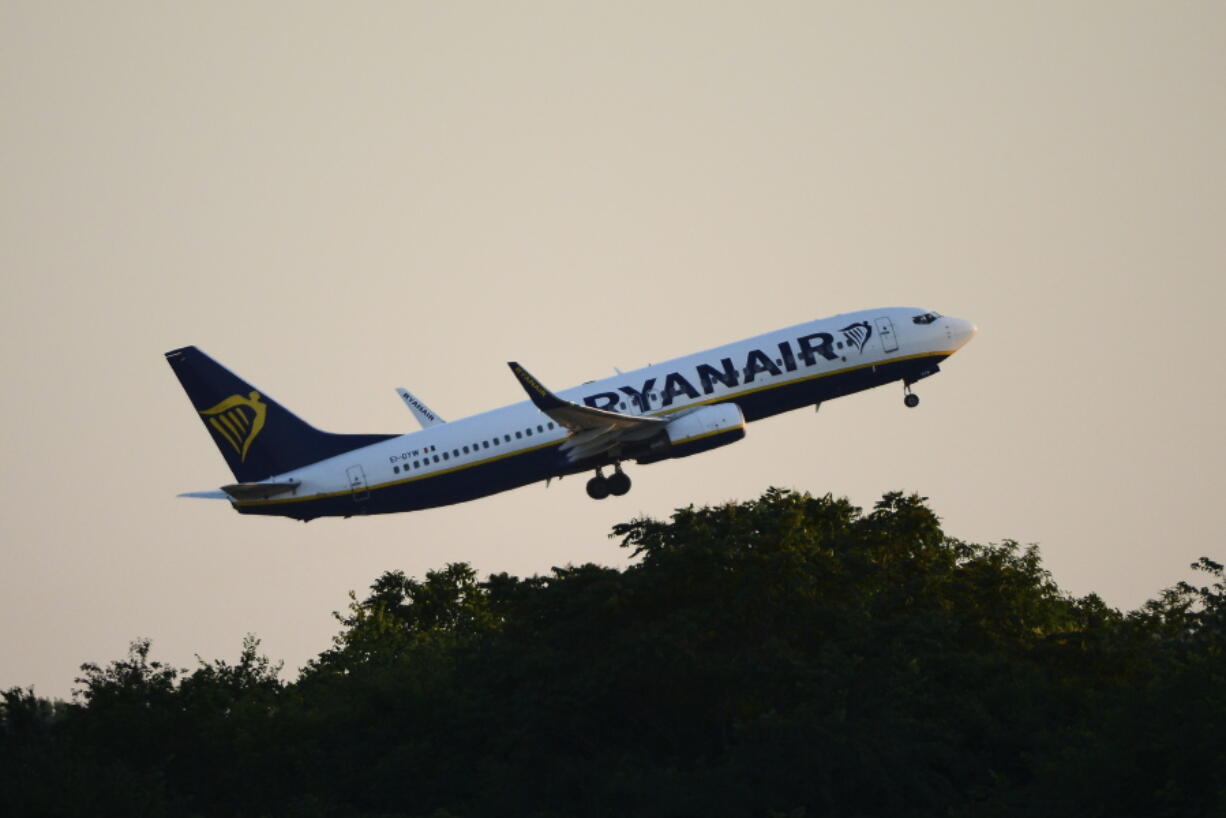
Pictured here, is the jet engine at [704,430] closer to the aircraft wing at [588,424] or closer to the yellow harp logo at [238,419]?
the aircraft wing at [588,424]

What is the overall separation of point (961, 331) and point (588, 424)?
17.3m

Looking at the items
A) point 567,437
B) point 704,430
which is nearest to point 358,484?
point 567,437

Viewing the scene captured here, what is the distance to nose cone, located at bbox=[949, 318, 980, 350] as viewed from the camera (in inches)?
3529

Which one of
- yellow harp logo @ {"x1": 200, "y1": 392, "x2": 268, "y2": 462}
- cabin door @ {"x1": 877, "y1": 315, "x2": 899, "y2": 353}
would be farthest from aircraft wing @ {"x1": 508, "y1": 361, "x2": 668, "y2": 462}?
yellow harp logo @ {"x1": 200, "y1": 392, "x2": 268, "y2": 462}

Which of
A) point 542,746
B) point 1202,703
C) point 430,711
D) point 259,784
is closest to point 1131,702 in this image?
point 1202,703

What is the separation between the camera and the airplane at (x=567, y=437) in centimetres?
8469

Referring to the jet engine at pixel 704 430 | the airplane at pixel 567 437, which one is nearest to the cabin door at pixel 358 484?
the airplane at pixel 567 437

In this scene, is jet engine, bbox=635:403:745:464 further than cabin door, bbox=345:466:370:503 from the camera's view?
No

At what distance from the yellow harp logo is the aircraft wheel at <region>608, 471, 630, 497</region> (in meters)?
14.4

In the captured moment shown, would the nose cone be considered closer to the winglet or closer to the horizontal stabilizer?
the winglet

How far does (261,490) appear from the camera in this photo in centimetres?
8488

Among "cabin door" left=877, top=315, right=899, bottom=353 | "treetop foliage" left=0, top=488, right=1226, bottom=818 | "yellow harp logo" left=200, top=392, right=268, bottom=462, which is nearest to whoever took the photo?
"treetop foliage" left=0, top=488, right=1226, bottom=818

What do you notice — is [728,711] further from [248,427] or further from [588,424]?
[248,427]

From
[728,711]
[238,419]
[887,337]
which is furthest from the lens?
[238,419]
